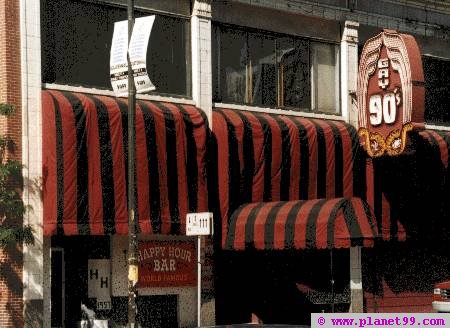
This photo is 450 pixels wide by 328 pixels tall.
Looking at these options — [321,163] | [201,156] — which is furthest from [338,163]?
[201,156]

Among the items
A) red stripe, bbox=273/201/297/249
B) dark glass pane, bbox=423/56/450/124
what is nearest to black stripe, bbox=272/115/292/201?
red stripe, bbox=273/201/297/249

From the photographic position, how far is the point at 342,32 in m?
30.9

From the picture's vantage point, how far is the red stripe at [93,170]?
78.8 ft

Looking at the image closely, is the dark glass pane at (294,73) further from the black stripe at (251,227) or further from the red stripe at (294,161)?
the black stripe at (251,227)

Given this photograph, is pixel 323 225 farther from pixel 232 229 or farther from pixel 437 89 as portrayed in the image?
pixel 437 89

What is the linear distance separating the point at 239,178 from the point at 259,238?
1.75m

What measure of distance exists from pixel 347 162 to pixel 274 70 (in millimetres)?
3457

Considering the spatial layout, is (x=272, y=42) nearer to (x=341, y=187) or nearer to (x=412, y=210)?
(x=341, y=187)

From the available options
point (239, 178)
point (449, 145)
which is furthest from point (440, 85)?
point (239, 178)

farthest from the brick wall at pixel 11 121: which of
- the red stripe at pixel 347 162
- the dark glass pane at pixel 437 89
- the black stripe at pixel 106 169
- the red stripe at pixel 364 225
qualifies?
the dark glass pane at pixel 437 89

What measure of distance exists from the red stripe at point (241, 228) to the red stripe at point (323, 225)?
7.23 feet

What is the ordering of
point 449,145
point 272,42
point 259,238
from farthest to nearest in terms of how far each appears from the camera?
point 449,145, point 272,42, point 259,238

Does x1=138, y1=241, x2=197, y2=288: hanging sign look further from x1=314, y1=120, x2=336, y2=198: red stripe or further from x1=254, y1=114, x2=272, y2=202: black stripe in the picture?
x1=314, y1=120, x2=336, y2=198: red stripe

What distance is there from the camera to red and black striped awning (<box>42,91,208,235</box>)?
23.6 metres
